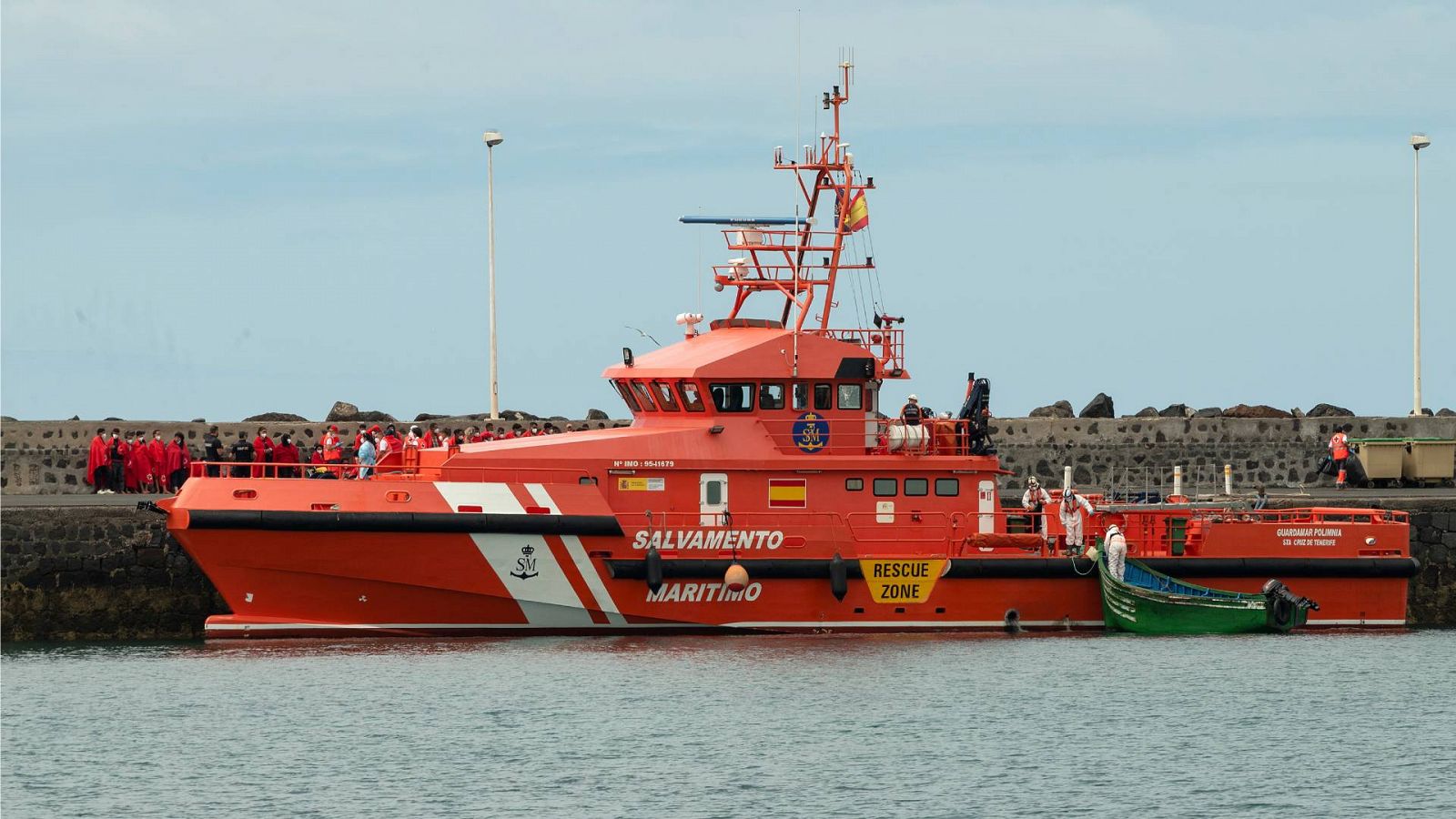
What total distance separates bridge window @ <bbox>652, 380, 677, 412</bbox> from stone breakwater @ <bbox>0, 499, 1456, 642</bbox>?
5.35 metres

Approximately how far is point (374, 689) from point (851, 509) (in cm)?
537

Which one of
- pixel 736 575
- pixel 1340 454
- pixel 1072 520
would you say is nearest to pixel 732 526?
pixel 736 575

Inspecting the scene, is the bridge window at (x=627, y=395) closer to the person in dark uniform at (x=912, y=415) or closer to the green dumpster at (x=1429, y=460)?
the person in dark uniform at (x=912, y=415)

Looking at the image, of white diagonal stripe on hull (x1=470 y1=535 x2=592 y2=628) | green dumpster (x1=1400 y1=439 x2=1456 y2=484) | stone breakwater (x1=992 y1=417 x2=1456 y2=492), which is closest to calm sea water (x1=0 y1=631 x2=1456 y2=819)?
white diagonal stripe on hull (x1=470 y1=535 x2=592 y2=628)

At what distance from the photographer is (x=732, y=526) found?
70.0ft

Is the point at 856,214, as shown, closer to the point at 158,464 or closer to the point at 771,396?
the point at 771,396

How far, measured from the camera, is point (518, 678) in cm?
1936

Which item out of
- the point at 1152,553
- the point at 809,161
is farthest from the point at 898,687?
the point at 809,161

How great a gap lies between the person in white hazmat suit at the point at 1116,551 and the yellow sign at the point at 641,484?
4.62m

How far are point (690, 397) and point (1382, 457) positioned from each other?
11406mm

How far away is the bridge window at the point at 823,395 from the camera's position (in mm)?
21594

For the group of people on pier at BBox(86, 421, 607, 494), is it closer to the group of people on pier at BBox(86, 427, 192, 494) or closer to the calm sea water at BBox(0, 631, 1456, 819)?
the group of people on pier at BBox(86, 427, 192, 494)

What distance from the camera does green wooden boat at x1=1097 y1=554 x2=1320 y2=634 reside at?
2198cm

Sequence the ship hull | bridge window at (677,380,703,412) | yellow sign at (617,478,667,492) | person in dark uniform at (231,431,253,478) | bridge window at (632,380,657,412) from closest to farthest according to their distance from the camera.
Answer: the ship hull → yellow sign at (617,478,667,492) → bridge window at (677,380,703,412) → bridge window at (632,380,657,412) → person in dark uniform at (231,431,253,478)
